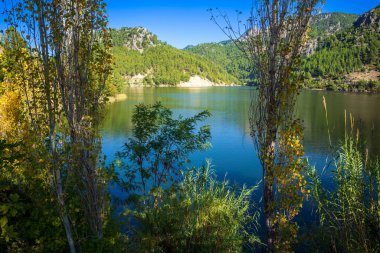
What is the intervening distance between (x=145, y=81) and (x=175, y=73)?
83.3 ft

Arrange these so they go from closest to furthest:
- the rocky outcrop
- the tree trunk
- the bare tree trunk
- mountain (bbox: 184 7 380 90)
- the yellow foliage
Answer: the bare tree trunk, the tree trunk, the yellow foliage, mountain (bbox: 184 7 380 90), the rocky outcrop

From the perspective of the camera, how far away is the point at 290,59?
17.6 feet

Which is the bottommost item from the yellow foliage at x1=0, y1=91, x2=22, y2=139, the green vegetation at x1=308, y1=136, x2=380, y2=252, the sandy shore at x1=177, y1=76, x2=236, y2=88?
the green vegetation at x1=308, y1=136, x2=380, y2=252

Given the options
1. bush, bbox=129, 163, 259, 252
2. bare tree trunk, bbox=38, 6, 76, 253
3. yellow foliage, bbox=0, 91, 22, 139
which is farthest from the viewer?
yellow foliage, bbox=0, 91, 22, 139

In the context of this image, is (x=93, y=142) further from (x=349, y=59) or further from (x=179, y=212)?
(x=349, y=59)

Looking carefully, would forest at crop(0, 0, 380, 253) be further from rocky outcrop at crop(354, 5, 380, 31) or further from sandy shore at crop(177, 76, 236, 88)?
rocky outcrop at crop(354, 5, 380, 31)

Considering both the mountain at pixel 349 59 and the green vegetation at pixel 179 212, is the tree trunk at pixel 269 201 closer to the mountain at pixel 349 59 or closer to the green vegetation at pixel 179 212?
the green vegetation at pixel 179 212

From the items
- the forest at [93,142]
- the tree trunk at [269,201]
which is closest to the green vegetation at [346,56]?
the forest at [93,142]

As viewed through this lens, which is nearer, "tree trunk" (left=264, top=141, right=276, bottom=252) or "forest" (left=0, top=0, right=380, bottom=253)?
"forest" (left=0, top=0, right=380, bottom=253)

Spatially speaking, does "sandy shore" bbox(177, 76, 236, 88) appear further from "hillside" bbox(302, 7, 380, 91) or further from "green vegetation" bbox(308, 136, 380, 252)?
"green vegetation" bbox(308, 136, 380, 252)

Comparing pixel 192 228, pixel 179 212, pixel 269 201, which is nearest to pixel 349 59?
pixel 179 212

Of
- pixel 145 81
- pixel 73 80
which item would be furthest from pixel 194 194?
pixel 145 81

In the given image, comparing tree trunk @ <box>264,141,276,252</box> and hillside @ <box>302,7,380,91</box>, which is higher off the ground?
hillside @ <box>302,7,380,91</box>

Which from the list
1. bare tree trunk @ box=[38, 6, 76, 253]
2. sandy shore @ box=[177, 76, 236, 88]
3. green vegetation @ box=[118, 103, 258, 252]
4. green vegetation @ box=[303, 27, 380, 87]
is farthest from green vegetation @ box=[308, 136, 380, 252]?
sandy shore @ box=[177, 76, 236, 88]
